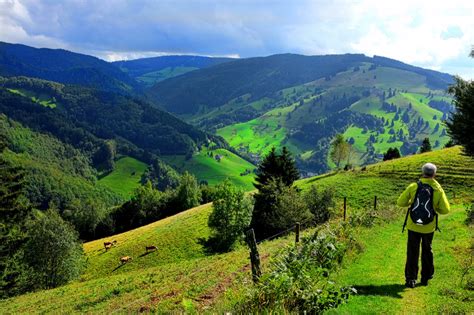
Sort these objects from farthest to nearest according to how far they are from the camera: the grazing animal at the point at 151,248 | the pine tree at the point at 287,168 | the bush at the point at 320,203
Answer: the pine tree at the point at 287,168 → the grazing animal at the point at 151,248 → the bush at the point at 320,203

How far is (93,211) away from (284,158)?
9212 centimetres

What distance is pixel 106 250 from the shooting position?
7269 cm

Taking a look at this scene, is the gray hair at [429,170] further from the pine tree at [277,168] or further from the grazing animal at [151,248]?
the grazing animal at [151,248]

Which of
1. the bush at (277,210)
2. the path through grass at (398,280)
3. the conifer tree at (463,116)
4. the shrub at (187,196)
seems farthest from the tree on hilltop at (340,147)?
the path through grass at (398,280)

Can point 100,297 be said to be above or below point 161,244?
above

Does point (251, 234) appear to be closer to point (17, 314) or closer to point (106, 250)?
point (17, 314)

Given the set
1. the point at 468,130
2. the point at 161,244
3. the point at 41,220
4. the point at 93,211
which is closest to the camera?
the point at 468,130

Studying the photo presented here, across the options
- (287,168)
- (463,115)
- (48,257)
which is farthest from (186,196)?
(463,115)

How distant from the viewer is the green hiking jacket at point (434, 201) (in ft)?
40.4

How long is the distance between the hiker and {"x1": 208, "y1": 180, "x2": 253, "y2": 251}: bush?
1799 inches

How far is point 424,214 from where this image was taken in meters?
12.5

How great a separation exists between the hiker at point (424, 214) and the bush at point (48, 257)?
53.0 meters

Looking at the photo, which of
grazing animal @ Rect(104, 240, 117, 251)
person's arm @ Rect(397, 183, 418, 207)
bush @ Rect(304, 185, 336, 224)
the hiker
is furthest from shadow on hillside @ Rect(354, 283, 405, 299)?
grazing animal @ Rect(104, 240, 117, 251)

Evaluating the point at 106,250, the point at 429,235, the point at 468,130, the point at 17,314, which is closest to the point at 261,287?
the point at 429,235
